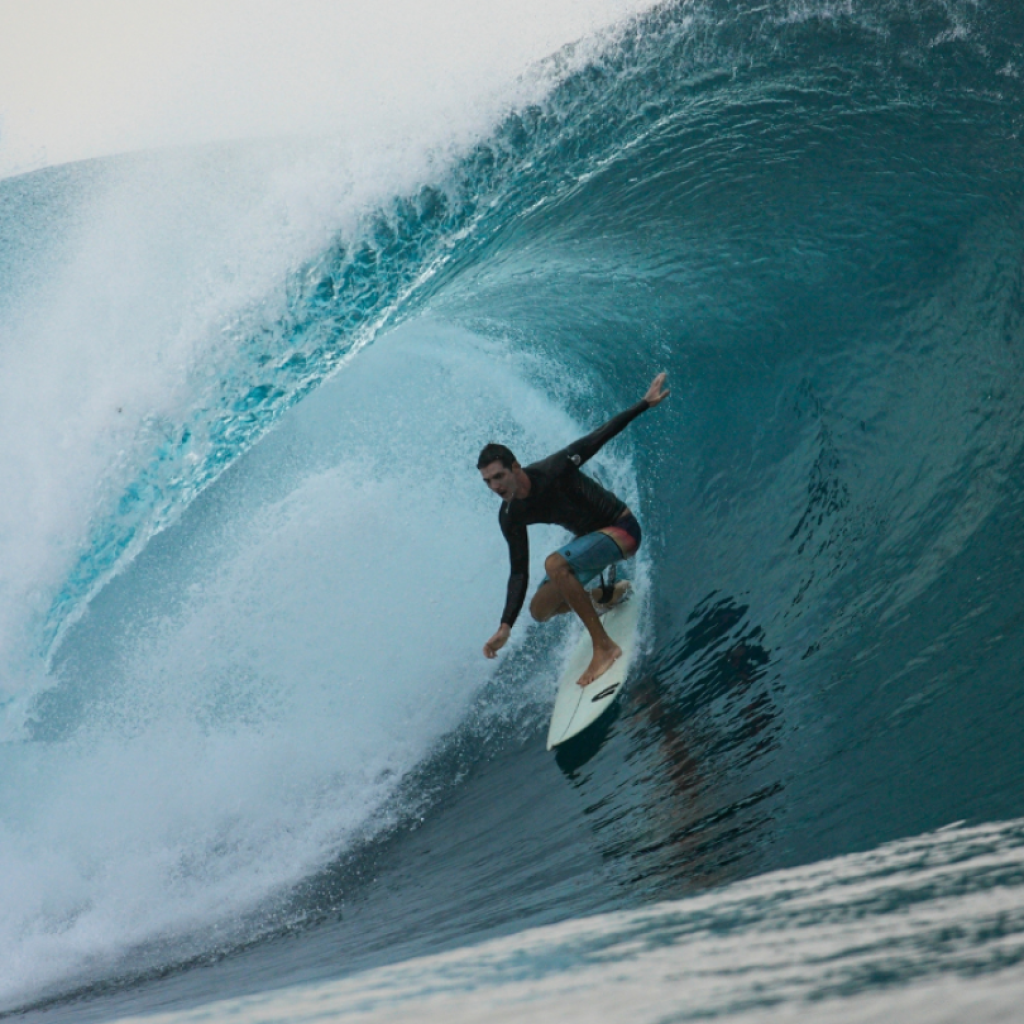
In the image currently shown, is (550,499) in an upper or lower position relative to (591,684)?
upper

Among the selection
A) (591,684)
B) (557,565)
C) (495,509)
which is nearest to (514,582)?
(557,565)

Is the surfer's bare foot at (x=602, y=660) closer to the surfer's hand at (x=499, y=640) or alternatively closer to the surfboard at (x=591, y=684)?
the surfboard at (x=591, y=684)

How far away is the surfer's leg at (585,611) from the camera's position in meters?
4.44

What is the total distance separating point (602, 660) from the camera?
15.5 ft

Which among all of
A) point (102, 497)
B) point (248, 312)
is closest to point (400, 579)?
point (102, 497)

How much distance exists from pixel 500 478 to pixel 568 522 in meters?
0.62

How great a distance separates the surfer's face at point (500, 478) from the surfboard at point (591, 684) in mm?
1147

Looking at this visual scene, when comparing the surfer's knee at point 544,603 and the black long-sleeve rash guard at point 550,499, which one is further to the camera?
the surfer's knee at point 544,603

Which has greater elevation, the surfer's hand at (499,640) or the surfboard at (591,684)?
the surfer's hand at (499,640)

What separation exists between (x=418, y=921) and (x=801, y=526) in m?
2.59

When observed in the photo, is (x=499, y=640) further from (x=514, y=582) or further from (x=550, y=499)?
(x=550, y=499)

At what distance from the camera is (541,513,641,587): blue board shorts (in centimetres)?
450

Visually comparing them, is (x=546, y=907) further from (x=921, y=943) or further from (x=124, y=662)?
(x=124, y=662)

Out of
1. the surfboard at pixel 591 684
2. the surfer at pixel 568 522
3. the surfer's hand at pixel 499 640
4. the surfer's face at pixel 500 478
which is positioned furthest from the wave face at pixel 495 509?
the surfer's face at pixel 500 478
